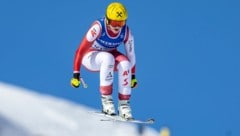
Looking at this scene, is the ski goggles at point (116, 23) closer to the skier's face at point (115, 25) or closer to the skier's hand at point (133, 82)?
the skier's face at point (115, 25)

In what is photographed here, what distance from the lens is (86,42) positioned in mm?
4559

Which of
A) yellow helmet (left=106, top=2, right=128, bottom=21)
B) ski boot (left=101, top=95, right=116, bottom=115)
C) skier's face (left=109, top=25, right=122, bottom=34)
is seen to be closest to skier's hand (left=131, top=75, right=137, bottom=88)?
ski boot (left=101, top=95, right=116, bottom=115)

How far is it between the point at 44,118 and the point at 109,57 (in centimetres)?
284

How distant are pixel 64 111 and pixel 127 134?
174 cm

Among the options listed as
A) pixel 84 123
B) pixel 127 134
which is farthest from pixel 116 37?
pixel 84 123

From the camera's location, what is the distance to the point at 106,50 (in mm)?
4633

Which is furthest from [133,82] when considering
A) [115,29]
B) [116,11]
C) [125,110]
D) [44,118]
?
[44,118]

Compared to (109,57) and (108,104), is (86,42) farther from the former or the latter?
(108,104)

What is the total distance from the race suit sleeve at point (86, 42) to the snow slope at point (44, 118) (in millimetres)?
1231

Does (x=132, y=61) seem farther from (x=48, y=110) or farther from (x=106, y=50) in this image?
(x=48, y=110)

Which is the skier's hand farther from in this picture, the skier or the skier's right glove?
the skier's right glove

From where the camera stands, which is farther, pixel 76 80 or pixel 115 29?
pixel 115 29

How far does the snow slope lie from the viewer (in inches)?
256

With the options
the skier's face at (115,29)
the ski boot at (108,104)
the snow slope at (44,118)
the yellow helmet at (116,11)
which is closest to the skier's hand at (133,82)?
the ski boot at (108,104)
